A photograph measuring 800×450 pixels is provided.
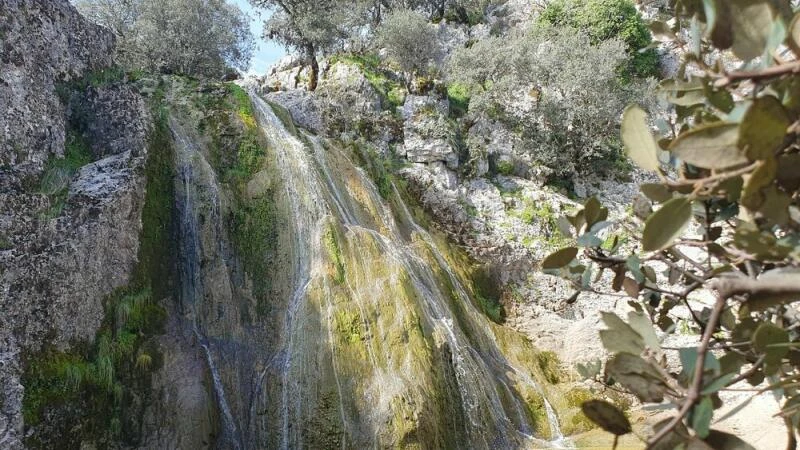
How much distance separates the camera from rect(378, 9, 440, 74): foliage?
1817 cm

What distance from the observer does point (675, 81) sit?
6.13 ft

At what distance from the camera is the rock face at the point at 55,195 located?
627cm

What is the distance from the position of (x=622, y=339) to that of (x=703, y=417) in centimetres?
28

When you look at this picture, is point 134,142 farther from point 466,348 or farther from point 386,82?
point 386,82

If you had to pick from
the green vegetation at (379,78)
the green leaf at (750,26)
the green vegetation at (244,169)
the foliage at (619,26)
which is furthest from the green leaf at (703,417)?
the foliage at (619,26)

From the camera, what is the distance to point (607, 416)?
47.8 inches

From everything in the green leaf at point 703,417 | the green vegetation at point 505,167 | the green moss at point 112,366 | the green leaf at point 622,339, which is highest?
the green vegetation at point 505,167

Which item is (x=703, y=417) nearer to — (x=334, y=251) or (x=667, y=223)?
(x=667, y=223)

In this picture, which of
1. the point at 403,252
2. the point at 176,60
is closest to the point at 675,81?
the point at 403,252

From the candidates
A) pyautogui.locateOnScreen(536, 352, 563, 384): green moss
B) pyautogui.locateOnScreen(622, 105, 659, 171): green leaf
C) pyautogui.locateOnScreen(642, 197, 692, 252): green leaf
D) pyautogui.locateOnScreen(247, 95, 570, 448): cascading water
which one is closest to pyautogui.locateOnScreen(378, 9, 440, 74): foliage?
pyautogui.locateOnScreen(247, 95, 570, 448): cascading water

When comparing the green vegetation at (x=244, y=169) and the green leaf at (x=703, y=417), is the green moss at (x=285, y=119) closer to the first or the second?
the green vegetation at (x=244, y=169)

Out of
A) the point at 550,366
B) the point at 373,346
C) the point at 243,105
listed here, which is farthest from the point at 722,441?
the point at 243,105

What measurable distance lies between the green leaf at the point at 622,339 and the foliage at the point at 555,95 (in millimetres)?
14947

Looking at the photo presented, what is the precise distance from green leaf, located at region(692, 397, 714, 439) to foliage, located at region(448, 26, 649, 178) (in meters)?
15.2
